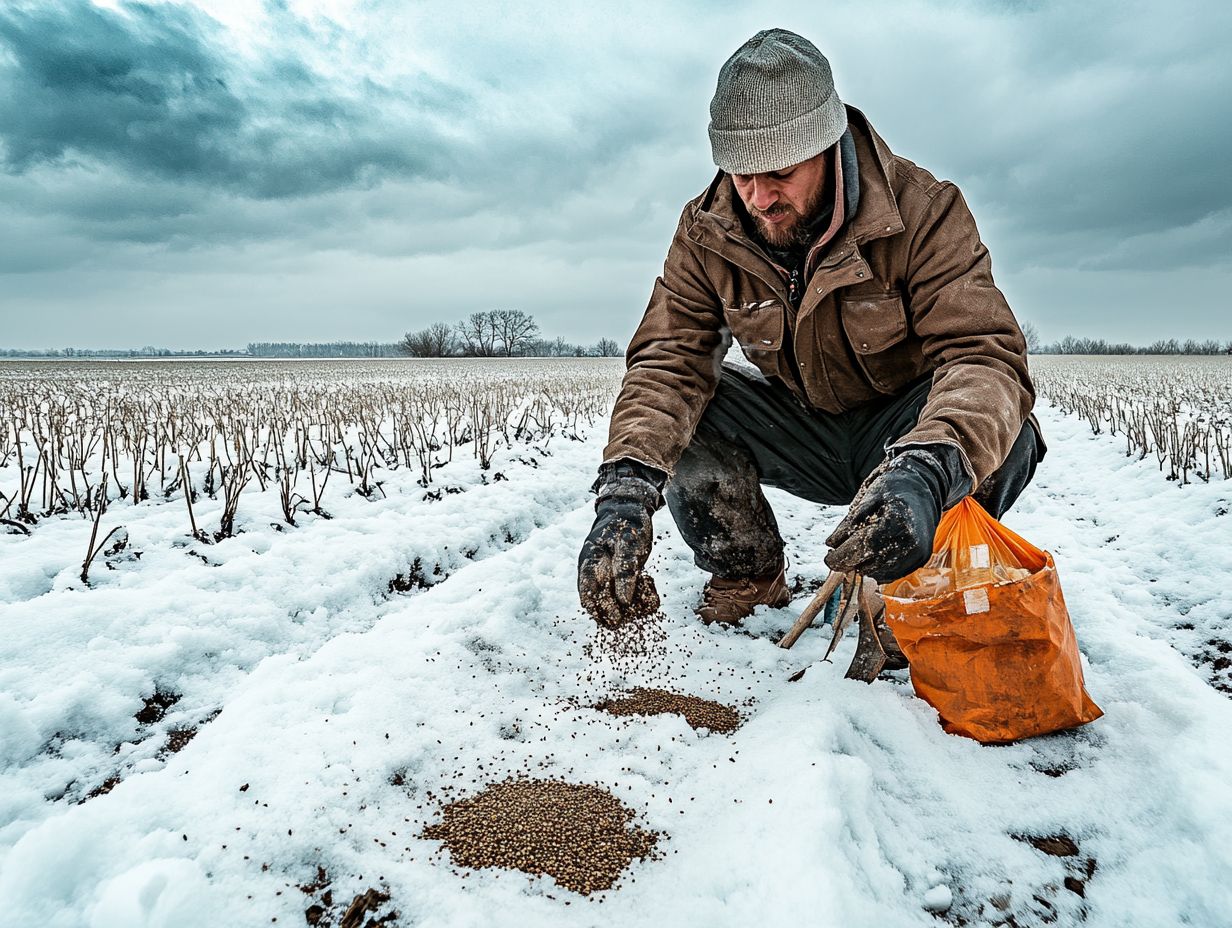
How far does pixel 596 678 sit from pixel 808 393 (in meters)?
1.33

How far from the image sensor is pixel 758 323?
2.54 metres

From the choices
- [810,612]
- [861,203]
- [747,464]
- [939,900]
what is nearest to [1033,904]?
[939,900]

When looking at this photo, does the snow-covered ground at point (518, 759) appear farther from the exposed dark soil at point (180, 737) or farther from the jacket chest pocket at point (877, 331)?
the jacket chest pocket at point (877, 331)

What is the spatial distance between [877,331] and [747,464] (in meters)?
0.78

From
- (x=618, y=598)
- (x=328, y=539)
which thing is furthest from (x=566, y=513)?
(x=618, y=598)

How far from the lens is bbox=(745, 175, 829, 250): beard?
2.32 meters

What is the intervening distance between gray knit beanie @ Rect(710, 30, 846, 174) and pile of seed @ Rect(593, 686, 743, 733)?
1.69 metres

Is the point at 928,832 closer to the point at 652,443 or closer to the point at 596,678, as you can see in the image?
the point at 596,678

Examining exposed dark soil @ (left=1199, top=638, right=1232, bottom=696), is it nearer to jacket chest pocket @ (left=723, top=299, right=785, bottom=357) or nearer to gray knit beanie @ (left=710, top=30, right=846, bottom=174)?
jacket chest pocket @ (left=723, top=299, right=785, bottom=357)

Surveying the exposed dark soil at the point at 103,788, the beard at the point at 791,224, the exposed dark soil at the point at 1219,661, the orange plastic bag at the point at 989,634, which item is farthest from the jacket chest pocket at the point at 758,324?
the exposed dark soil at the point at 103,788

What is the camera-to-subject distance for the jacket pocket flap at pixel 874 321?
232 centimetres

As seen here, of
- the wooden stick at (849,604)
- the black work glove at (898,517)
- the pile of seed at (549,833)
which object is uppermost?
the black work glove at (898,517)

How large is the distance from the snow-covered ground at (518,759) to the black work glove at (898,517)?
480 mm

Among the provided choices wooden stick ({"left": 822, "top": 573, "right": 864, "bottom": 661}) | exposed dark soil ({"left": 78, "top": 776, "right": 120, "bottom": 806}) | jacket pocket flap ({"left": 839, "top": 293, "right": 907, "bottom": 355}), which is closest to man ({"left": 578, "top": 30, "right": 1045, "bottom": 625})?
jacket pocket flap ({"left": 839, "top": 293, "right": 907, "bottom": 355})
